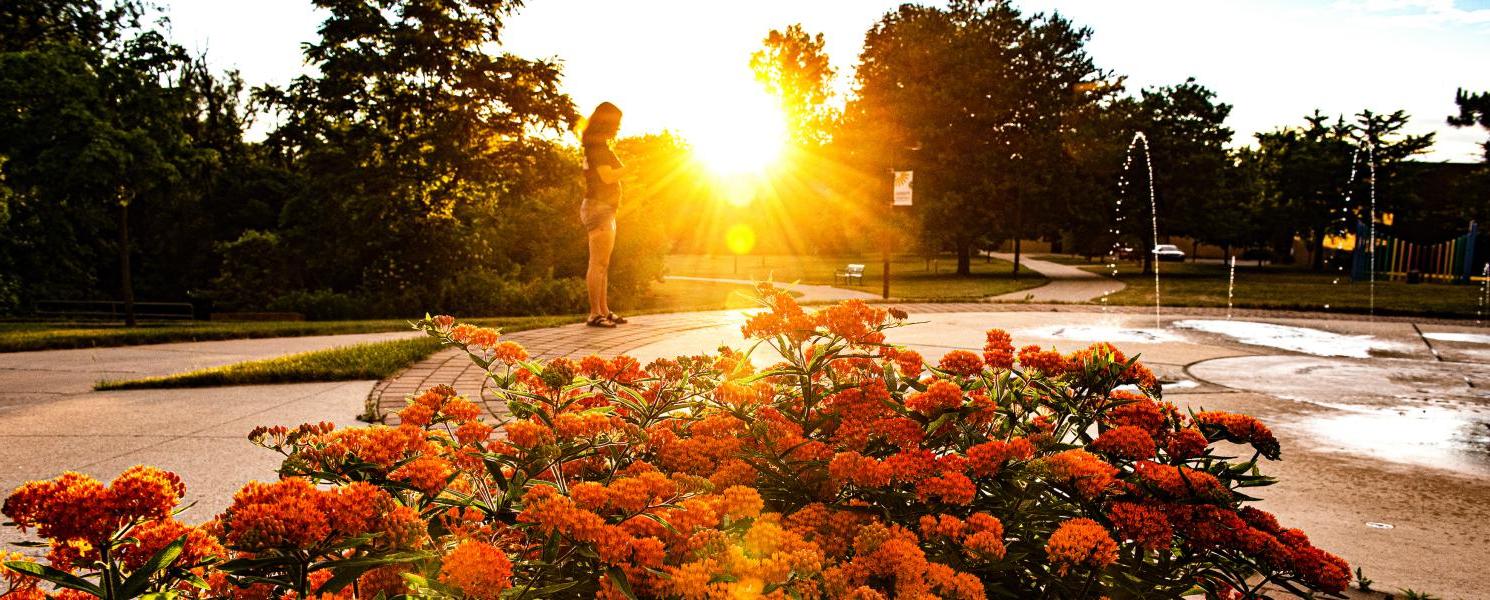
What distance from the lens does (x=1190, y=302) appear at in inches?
614

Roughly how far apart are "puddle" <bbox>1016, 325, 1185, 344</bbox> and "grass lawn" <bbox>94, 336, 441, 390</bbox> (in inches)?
283

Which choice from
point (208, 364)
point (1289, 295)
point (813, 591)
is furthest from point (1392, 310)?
point (208, 364)

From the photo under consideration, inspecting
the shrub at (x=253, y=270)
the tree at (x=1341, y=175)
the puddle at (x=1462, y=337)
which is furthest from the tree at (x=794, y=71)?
the puddle at (x=1462, y=337)

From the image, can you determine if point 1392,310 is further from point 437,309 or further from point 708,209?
point 708,209

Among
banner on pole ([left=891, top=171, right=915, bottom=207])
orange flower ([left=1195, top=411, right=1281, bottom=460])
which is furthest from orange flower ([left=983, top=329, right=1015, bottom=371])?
banner on pole ([left=891, top=171, right=915, bottom=207])

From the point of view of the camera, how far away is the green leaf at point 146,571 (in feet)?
3.51

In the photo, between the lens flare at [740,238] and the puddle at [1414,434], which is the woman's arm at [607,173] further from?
the lens flare at [740,238]

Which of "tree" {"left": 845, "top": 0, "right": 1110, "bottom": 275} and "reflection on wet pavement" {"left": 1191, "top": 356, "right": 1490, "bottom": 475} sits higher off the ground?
"tree" {"left": 845, "top": 0, "right": 1110, "bottom": 275}

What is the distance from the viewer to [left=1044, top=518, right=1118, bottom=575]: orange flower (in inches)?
55.1

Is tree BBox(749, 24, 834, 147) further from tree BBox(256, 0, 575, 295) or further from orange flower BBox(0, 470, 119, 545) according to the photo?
orange flower BBox(0, 470, 119, 545)

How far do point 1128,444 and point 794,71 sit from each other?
5179 cm

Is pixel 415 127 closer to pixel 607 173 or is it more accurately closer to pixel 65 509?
pixel 607 173

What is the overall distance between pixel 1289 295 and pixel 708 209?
155 feet

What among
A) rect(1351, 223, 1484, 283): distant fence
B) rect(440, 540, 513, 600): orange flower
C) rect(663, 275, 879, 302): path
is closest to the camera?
rect(440, 540, 513, 600): orange flower
